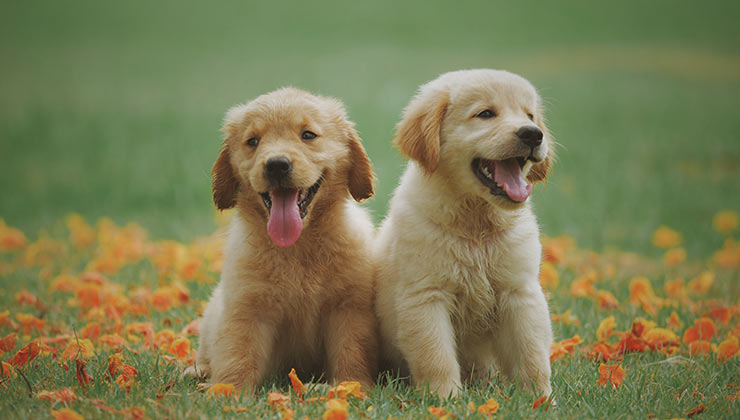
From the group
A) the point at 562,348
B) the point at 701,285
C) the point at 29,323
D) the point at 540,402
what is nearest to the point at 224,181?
the point at 29,323

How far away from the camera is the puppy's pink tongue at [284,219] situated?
11.1 ft

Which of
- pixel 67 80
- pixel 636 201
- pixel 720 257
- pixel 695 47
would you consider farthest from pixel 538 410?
pixel 695 47

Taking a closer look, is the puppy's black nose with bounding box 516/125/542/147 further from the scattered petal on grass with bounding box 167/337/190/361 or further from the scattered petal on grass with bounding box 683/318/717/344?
the scattered petal on grass with bounding box 167/337/190/361

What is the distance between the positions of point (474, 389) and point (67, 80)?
1346 cm

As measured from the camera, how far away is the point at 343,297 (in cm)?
358

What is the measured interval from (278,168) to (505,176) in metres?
1.02

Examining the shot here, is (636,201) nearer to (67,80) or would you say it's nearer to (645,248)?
(645,248)

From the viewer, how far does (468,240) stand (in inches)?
135

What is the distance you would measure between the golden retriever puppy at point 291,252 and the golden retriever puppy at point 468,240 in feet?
0.72

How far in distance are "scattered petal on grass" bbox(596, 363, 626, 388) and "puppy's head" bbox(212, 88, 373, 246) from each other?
1.41m

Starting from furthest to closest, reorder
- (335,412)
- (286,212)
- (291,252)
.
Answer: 1. (291,252)
2. (286,212)
3. (335,412)

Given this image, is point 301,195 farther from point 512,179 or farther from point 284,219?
point 512,179

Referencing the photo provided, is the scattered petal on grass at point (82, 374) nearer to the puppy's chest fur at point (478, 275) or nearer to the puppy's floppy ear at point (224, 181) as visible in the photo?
the puppy's floppy ear at point (224, 181)

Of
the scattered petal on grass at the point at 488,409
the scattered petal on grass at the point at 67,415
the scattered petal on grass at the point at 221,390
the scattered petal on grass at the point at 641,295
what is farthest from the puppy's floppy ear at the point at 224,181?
the scattered petal on grass at the point at 641,295
